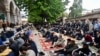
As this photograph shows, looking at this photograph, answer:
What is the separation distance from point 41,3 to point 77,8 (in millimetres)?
42633

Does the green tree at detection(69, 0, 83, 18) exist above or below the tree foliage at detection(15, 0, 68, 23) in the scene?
below

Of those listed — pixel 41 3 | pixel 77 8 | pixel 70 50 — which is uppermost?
pixel 70 50

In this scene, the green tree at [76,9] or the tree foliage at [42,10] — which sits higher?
the tree foliage at [42,10]

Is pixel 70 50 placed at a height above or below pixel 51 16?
above

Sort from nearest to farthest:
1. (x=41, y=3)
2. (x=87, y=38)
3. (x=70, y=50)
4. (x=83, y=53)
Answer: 1. (x=83, y=53)
2. (x=70, y=50)
3. (x=87, y=38)
4. (x=41, y=3)

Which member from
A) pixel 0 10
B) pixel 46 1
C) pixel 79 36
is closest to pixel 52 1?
pixel 46 1

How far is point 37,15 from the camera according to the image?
165 ft

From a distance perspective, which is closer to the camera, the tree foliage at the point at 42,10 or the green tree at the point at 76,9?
the tree foliage at the point at 42,10

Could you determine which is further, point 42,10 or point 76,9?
point 76,9

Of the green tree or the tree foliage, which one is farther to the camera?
the green tree

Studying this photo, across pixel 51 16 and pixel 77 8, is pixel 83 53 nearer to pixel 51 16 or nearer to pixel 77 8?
pixel 51 16

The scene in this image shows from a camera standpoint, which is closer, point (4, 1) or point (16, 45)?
point (16, 45)

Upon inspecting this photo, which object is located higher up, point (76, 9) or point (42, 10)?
point (42, 10)

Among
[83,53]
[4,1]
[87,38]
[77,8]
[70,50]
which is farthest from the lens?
[77,8]
